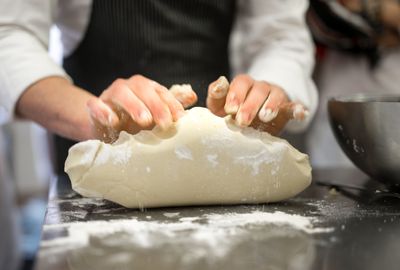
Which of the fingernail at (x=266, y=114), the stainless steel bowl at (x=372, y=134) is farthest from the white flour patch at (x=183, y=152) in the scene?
the stainless steel bowl at (x=372, y=134)

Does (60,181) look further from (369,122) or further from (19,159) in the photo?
(19,159)

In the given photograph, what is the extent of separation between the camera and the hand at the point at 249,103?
695 millimetres

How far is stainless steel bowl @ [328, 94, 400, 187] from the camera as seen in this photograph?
753 millimetres

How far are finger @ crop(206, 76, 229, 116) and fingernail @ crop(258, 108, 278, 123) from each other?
0.05m

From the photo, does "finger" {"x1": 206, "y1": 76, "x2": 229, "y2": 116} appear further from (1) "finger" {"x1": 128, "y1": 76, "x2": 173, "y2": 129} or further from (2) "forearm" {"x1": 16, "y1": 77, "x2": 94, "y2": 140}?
(2) "forearm" {"x1": 16, "y1": 77, "x2": 94, "y2": 140}

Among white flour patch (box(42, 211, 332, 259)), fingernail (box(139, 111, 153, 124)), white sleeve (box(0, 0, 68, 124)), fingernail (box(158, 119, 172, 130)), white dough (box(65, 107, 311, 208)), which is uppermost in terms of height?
white sleeve (box(0, 0, 68, 124))

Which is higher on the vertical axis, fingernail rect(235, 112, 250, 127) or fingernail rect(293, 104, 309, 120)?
fingernail rect(293, 104, 309, 120)

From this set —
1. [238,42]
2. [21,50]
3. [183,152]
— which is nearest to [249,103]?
[183,152]

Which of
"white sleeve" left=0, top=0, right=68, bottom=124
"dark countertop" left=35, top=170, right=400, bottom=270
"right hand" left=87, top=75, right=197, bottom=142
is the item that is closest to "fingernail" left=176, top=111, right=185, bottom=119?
"right hand" left=87, top=75, right=197, bottom=142

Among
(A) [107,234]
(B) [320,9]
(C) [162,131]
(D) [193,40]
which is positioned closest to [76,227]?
(A) [107,234]

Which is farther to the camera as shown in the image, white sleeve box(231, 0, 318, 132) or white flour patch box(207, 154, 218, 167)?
white sleeve box(231, 0, 318, 132)

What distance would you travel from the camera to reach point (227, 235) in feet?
1.90

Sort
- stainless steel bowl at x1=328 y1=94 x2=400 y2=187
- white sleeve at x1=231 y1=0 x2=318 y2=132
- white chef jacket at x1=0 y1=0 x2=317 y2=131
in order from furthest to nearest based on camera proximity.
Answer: white sleeve at x1=231 y1=0 x2=318 y2=132
white chef jacket at x1=0 y1=0 x2=317 y2=131
stainless steel bowl at x1=328 y1=94 x2=400 y2=187

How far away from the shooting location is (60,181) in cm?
95
